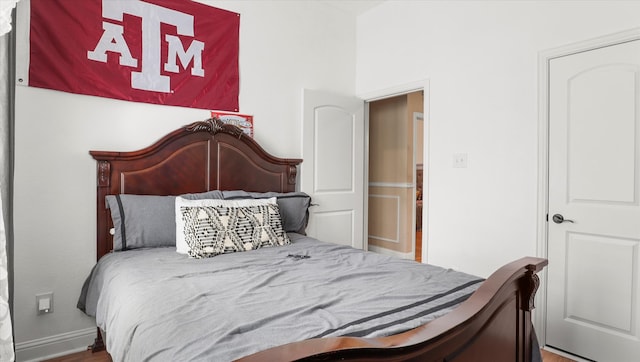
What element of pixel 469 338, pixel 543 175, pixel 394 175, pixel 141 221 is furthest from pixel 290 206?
pixel 394 175


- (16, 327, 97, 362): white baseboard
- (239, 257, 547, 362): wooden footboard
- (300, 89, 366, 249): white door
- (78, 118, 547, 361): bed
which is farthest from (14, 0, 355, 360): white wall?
(239, 257, 547, 362): wooden footboard

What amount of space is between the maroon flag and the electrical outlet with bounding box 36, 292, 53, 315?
4.30 feet

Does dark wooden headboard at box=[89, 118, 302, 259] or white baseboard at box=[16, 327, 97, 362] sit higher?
dark wooden headboard at box=[89, 118, 302, 259]

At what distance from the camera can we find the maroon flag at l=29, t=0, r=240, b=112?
2.42 m

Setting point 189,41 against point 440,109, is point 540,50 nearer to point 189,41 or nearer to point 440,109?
point 440,109

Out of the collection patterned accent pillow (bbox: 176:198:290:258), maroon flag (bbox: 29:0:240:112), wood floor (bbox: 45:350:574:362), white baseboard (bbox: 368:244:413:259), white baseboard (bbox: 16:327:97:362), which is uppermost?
maroon flag (bbox: 29:0:240:112)

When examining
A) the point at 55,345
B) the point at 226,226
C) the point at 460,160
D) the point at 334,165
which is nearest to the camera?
the point at 226,226

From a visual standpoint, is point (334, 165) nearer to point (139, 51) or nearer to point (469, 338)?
point (139, 51)

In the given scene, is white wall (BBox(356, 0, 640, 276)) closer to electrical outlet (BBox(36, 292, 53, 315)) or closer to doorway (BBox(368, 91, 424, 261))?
doorway (BBox(368, 91, 424, 261))

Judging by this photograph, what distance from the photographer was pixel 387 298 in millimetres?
1501

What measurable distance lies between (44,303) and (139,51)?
1781 millimetres

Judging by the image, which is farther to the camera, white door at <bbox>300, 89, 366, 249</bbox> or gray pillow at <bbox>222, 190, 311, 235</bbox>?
white door at <bbox>300, 89, 366, 249</bbox>

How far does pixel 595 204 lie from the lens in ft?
7.88

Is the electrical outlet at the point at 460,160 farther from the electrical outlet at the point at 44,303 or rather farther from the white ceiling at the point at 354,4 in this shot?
the electrical outlet at the point at 44,303
